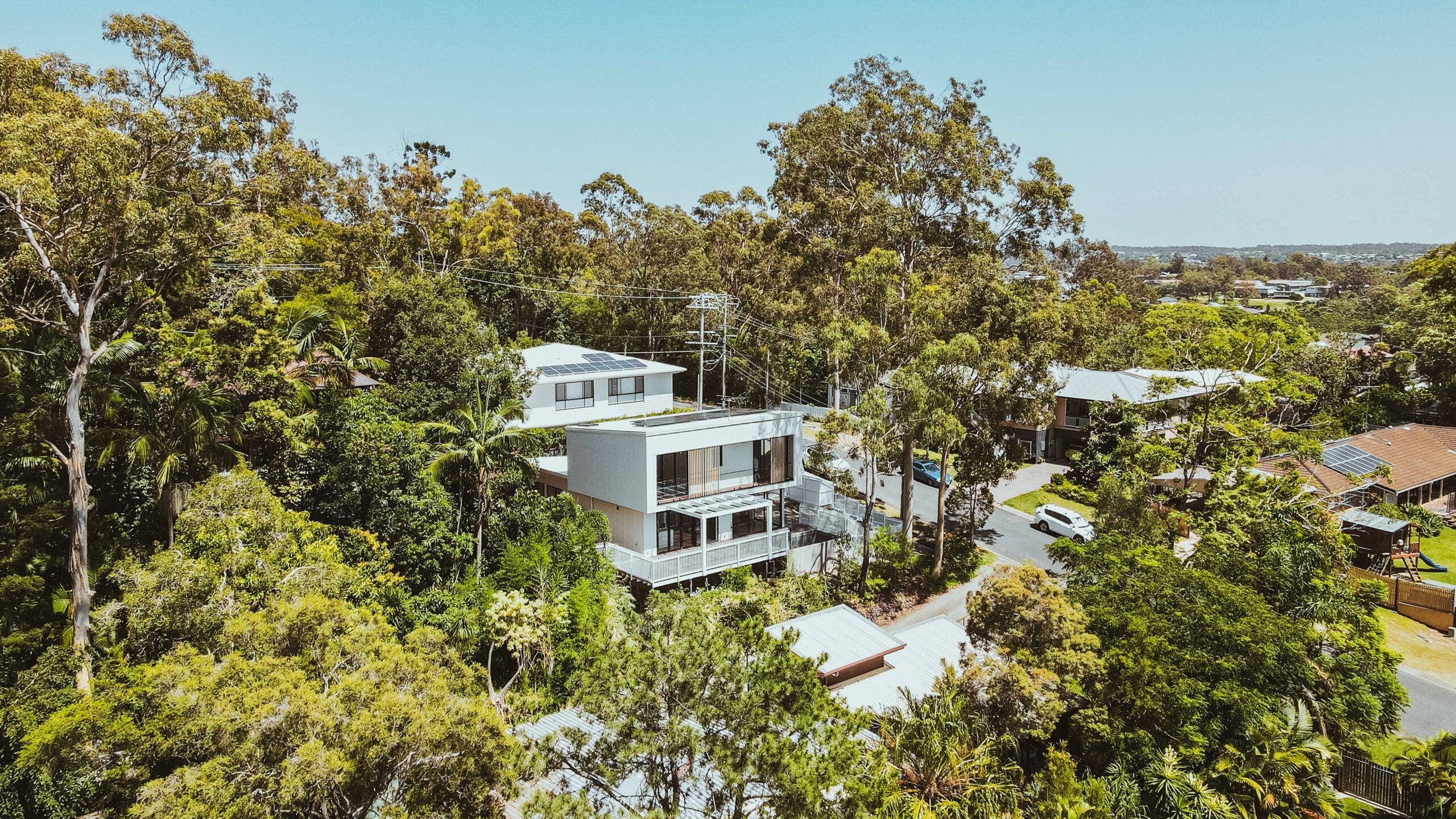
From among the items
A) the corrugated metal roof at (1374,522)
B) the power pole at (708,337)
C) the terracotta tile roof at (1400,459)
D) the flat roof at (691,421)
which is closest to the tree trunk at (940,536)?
the flat roof at (691,421)

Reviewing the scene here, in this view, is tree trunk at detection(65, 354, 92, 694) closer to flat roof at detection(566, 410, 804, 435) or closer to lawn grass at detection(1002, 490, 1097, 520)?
flat roof at detection(566, 410, 804, 435)

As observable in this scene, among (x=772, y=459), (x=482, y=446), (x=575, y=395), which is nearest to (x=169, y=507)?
(x=482, y=446)

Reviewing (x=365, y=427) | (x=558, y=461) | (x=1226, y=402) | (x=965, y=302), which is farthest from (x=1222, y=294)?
(x=365, y=427)

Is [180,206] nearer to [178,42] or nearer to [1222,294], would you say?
[178,42]

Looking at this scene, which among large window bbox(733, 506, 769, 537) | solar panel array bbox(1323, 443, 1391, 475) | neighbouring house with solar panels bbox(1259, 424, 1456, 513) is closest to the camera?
large window bbox(733, 506, 769, 537)

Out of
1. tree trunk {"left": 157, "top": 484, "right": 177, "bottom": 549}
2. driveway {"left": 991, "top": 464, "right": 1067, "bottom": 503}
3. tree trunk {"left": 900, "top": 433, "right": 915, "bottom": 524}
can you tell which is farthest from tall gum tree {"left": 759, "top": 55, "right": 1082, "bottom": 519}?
tree trunk {"left": 157, "top": 484, "right": 177, "bottom": 549}

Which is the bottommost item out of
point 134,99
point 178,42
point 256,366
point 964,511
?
point 964,511
